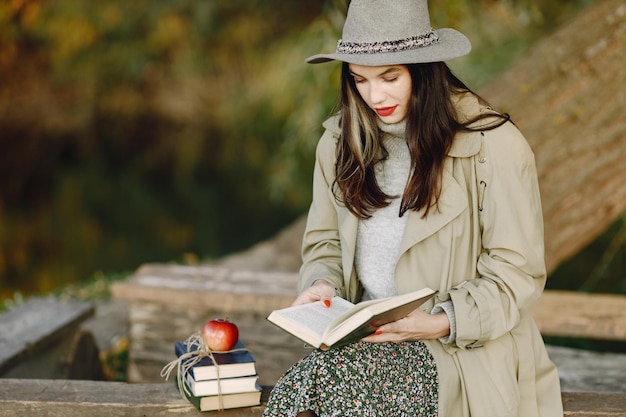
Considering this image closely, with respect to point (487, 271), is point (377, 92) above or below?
above

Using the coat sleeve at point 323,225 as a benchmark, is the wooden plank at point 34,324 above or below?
below

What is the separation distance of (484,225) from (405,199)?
215 millimetres

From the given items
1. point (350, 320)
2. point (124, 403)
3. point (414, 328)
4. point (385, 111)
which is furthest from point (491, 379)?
point (124, 403)

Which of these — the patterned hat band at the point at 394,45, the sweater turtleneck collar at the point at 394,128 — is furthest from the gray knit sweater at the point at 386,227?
the patterned hat band at the point at 394,45

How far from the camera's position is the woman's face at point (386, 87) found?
86.4 inches

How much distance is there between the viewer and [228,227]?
946cm

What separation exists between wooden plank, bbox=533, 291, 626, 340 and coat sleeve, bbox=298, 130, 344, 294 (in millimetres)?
1348

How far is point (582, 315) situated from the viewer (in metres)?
3.47

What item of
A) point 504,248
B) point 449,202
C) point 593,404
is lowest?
point 593,404

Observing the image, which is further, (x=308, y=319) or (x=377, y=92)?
(x=377, y=92)

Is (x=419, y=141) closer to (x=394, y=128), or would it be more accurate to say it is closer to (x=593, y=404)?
(x=394, y=128)

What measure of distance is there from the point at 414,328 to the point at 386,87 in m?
0.62

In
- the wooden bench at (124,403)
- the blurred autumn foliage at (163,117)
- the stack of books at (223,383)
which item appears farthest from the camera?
the blurred autumn foliage at (163,117)

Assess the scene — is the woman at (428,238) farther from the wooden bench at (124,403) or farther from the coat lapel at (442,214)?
the wooden bench at (124,403)
